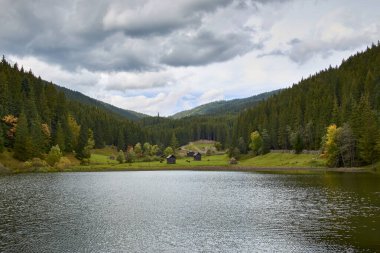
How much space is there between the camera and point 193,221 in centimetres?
4434

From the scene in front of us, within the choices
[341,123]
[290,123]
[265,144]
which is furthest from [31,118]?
[341,123]

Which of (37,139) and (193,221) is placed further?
(37,139)

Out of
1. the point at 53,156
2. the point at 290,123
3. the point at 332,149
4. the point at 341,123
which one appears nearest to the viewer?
the point at 332,149

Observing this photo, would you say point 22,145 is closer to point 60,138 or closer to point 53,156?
point 53,156

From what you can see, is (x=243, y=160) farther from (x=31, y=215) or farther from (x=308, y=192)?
(x=31, y=215)

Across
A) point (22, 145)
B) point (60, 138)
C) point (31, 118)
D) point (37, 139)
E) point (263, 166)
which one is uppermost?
point (31, 118)

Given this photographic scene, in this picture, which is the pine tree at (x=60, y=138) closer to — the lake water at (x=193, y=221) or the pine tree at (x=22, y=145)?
the pine tree at (x=22, y=145)

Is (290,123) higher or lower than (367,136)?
higher

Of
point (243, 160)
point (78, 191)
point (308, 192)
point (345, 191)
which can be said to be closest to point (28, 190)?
point (78, 191)

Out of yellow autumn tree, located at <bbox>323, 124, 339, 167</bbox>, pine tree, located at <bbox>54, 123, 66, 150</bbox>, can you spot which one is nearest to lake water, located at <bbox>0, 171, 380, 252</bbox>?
yellow autumn tree, located at <bbox>323, 124, 339, 167</bbox>

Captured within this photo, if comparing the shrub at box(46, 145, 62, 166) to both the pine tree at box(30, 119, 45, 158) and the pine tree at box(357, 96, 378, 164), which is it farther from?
the pine tree at box(357, 96, 378, 164)

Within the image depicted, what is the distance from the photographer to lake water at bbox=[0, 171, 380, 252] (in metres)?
33.7

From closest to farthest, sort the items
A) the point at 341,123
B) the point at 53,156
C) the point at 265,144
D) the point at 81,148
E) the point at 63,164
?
the point at 53,156 → the point at 341,123 → the point at 63,164 → the point at 81,148 → the point at 265,144

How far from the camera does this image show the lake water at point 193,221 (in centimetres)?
3372
